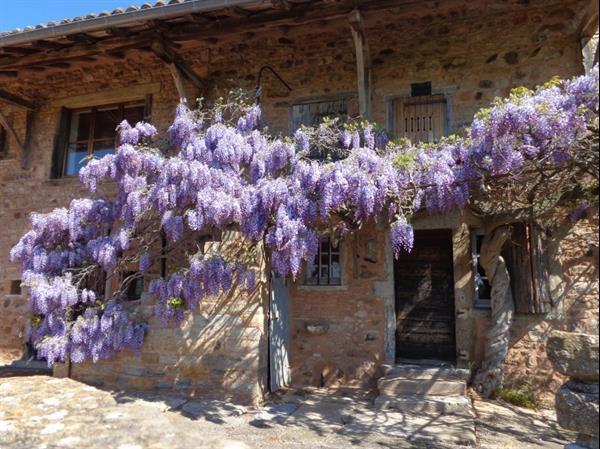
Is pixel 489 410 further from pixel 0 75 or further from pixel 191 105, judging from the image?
pixel 0 75

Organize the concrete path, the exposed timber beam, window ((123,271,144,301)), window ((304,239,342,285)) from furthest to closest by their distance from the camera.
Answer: window ((123,271,144,301)) < window ((304,239,342,285)) < the exposed timber beam < the concrete path

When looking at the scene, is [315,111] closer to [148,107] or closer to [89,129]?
[148,107]

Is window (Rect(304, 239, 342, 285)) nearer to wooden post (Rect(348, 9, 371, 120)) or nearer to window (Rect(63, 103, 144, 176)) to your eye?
wooden post (Rect(348, 9, 371, 120))

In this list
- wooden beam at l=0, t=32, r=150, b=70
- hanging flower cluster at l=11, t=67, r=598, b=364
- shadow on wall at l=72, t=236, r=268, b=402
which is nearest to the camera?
hanging flower cluster at l=11, t=67, r=598, b=364

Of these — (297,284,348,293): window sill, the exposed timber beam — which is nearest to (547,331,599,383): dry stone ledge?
(297,284,348,293): window sill

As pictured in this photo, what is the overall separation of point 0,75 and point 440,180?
6046 millimetres

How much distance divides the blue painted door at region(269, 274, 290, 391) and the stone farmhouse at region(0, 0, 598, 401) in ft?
0.09

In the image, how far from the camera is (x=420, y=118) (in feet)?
18.5

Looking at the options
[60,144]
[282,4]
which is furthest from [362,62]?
[60,144]

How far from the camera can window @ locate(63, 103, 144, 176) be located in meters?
6.86

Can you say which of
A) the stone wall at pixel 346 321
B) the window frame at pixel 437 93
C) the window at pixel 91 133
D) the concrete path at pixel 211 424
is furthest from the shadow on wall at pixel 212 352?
the window at pixel 91 133

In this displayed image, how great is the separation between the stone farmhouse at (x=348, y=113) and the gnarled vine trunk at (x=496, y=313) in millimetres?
174

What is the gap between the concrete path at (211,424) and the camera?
3600 millimetres

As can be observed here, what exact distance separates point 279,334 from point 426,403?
176 centimetres
